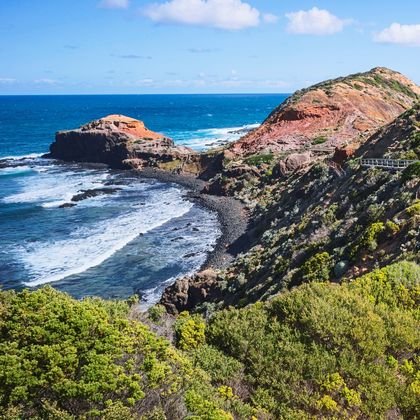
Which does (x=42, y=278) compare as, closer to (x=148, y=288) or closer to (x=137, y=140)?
(x=148, y=288)

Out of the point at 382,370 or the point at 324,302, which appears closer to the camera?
the point at 382,370

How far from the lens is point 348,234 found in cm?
2867

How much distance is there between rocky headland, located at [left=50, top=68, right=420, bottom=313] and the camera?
2727 cm

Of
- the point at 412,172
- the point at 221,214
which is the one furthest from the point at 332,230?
the point at 221,214

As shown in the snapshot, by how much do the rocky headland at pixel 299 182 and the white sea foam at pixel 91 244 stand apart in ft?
25.2

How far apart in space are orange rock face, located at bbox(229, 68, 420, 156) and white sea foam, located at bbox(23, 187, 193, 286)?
82.1 ft

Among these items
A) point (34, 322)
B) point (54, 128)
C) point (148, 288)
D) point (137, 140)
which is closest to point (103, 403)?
Answer: point (34, 322)

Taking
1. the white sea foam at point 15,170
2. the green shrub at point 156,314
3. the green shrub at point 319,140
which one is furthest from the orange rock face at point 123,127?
the green shrub at point 156,314

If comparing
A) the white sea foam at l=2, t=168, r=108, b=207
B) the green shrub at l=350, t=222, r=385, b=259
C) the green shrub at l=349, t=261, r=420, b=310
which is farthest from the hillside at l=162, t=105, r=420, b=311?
the white sea foam at l=2, t=168, r=108, b=207

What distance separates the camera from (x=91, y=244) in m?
51.5

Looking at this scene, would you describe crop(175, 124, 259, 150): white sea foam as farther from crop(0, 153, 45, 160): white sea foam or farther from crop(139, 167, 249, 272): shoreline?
crop(0, 153, 45, 160): white sea foam

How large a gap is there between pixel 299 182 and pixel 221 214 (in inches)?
436

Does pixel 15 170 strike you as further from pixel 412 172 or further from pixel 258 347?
pixel 258 347

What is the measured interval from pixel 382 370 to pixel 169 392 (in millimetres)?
7043
